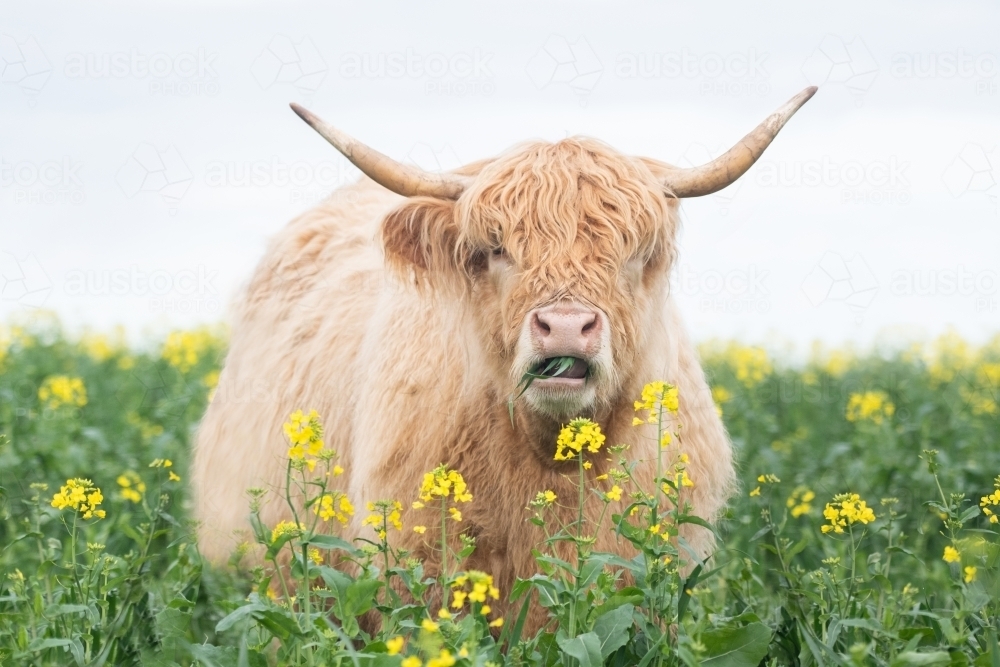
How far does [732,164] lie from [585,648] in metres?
2.03

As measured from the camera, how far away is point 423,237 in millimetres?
4414

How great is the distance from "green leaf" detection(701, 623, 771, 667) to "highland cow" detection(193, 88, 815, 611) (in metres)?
0.90

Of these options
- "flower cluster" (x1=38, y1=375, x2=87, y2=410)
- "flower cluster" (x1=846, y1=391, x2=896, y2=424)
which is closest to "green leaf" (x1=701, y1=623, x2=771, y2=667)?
"flower cluster" (x1=846, y1=391, x2=896, y2=424)

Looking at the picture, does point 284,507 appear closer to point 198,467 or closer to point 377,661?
point 198,467

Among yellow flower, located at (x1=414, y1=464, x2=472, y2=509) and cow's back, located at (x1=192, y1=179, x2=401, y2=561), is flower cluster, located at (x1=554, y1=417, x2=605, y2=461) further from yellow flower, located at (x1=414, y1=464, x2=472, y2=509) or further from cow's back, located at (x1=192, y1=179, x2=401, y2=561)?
cow's back, located at (x1=192, y1=179, x2=401, y2=561)

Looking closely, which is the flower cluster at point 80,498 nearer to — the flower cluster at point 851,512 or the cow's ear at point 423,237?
the cow's ear at point 423,237

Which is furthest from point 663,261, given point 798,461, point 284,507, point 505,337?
point 798,461

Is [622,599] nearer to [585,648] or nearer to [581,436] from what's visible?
[585,648]

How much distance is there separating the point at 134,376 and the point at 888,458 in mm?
5480

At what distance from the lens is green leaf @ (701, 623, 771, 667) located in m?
3.14

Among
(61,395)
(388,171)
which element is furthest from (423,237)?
(61,395)

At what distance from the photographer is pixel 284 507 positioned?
505 centimetres

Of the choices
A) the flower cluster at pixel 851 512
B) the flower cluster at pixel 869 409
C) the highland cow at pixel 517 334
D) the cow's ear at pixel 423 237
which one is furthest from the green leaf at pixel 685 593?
the flower cluster at pixel 869 409

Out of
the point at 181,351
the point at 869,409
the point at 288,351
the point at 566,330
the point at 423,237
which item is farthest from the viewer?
the point at 181,351
